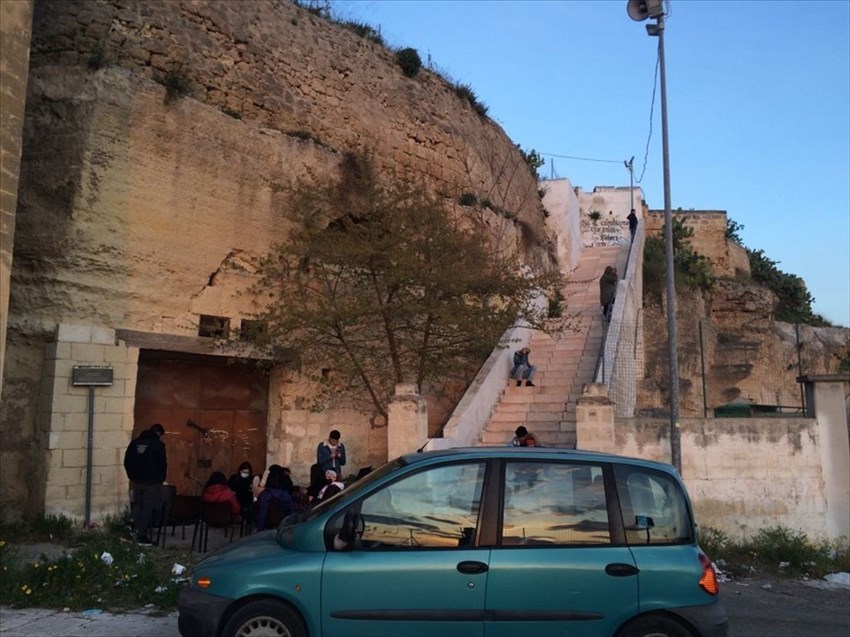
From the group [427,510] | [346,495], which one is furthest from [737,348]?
[346,495]

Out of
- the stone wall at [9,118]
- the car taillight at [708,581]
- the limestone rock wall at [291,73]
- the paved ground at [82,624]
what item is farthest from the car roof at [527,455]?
the limestone rock wall at [291,73]

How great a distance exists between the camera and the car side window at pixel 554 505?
4.95 meters

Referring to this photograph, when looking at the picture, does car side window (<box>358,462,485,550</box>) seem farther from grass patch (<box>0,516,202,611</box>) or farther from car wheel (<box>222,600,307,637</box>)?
grass patch (<box>0,516,202,611</box>)

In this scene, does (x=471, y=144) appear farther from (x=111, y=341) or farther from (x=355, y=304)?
(x=111, y=341)

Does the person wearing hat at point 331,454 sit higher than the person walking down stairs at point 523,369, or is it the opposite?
the person walking down stairs at point 523,369

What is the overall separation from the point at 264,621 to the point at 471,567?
4.74 ft

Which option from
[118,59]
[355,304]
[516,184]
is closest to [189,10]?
[118,59]

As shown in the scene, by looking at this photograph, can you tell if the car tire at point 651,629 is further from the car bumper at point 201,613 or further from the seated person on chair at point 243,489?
the seated person on chair at point 243,489

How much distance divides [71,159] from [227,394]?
5204mm

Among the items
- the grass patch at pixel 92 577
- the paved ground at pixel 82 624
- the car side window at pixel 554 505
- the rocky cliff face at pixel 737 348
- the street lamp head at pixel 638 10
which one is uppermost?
the street lamp head at pixel 638 10

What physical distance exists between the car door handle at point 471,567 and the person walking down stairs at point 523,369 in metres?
10.0

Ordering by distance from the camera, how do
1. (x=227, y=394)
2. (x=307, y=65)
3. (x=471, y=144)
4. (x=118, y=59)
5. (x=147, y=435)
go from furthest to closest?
(x=471, y=144), (x=307, y=65), (x=227, y=394), (x=118, y=59), (x=147, y=435)

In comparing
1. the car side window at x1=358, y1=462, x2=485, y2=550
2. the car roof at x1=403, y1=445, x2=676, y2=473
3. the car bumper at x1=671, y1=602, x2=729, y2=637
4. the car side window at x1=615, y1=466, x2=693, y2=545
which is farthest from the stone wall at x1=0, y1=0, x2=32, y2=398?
the car bumper at x1=671, y1=602, x2=729, y2=637

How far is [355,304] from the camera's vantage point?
39.2 ft
